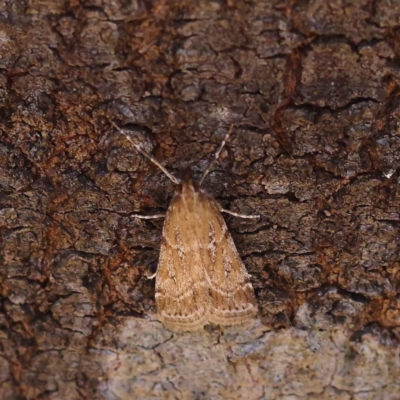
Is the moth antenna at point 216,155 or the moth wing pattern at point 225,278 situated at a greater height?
the moth antenna at point 216,155

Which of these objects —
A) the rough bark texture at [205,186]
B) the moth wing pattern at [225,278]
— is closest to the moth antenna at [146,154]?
the rough bark texture at [205,186]

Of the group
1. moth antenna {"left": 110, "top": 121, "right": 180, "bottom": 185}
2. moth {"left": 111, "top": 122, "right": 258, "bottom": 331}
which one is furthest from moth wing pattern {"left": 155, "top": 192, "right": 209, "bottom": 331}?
moth antenna {"left": 110, "top": 121, "right": 180, "bottom": 185}

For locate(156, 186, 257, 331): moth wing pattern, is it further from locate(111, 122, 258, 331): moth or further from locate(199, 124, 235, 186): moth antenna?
locate(199, 124, 235, 186): moth antenna

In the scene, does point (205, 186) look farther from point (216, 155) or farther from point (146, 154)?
point (146, 154)

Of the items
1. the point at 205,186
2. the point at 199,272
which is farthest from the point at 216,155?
the point at 199,272

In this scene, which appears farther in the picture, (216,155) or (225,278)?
(225,278)

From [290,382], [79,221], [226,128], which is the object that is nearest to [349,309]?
[290,382]

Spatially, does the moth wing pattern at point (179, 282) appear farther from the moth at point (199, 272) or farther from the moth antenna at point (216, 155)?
the moth antenna at point (216, 155)

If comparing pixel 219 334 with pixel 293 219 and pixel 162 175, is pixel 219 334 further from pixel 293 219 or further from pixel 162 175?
pixel 162 175
